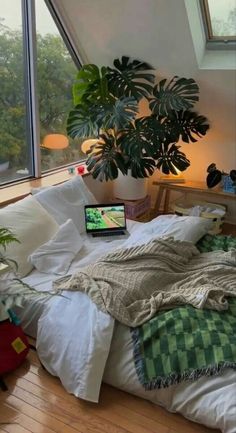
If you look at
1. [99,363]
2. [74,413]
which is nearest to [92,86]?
[99,363]

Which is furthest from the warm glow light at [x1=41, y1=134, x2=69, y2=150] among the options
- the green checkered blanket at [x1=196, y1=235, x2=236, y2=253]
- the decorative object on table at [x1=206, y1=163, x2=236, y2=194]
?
the green checkered blanket at [x1=196, y1=235, x2=236, y2=253]

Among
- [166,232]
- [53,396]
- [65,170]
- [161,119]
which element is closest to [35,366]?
[53,396]

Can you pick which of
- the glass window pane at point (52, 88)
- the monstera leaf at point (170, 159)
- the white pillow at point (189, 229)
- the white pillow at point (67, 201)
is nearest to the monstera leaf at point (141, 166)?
the monstera leaf at point (170, 159)

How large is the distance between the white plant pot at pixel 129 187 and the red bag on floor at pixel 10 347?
2060mm

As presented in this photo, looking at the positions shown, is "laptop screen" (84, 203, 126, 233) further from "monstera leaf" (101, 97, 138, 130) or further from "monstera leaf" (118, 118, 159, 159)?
"monstera leaf" (101, 97, 138, 130)

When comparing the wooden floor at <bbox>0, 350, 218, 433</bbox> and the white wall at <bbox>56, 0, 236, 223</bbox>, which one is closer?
the wooden floor at <bbox>0, 350, 218, 433</bbox>

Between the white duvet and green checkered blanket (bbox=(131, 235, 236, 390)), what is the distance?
0.13 feet

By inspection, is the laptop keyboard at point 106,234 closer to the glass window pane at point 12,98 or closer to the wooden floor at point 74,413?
the glass window pane at point 12,98

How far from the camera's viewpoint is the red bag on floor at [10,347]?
6.17 ft

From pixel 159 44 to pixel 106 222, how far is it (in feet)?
5.20

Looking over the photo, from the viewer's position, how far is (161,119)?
11.6 feet

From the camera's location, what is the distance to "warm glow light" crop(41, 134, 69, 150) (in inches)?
141

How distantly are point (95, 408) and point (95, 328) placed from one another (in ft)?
1.11

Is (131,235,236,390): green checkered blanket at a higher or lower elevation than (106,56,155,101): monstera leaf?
lower
